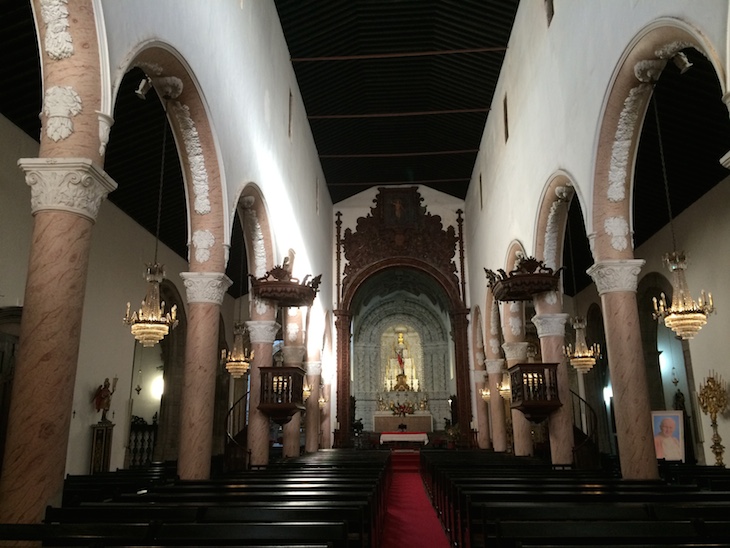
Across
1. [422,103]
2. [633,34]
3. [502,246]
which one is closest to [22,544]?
[633,34]

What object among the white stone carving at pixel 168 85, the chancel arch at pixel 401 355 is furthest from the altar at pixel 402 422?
the white stone carving at pixel 168 85

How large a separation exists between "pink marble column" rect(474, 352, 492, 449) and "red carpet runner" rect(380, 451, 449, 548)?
513 centimetres

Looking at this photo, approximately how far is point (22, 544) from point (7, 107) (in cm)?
793

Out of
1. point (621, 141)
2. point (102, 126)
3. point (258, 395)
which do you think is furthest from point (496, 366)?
point (102, 126)

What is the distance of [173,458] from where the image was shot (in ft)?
55.2

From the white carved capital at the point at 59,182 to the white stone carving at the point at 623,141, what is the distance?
261 inches

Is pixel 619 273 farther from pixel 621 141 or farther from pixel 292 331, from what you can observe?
pixel 292 331

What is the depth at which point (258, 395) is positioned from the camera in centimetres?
1161

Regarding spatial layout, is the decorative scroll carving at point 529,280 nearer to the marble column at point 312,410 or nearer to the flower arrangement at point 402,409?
the marble column at point 312,410

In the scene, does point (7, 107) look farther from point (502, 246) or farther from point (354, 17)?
point (502, 246)

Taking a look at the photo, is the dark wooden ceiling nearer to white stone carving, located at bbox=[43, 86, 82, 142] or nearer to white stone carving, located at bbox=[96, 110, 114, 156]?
white stone carving, located at bbox=[43, 86, 82, 142]

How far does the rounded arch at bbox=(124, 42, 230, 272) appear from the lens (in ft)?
27.8

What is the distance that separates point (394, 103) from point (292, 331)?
8.04 meters

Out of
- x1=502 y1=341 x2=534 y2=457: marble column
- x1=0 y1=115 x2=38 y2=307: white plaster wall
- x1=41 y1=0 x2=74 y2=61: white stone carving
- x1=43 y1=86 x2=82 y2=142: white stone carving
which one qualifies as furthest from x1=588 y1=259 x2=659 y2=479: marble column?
x1=0 y1=115 x2=38 y2=307: white plaster wall
